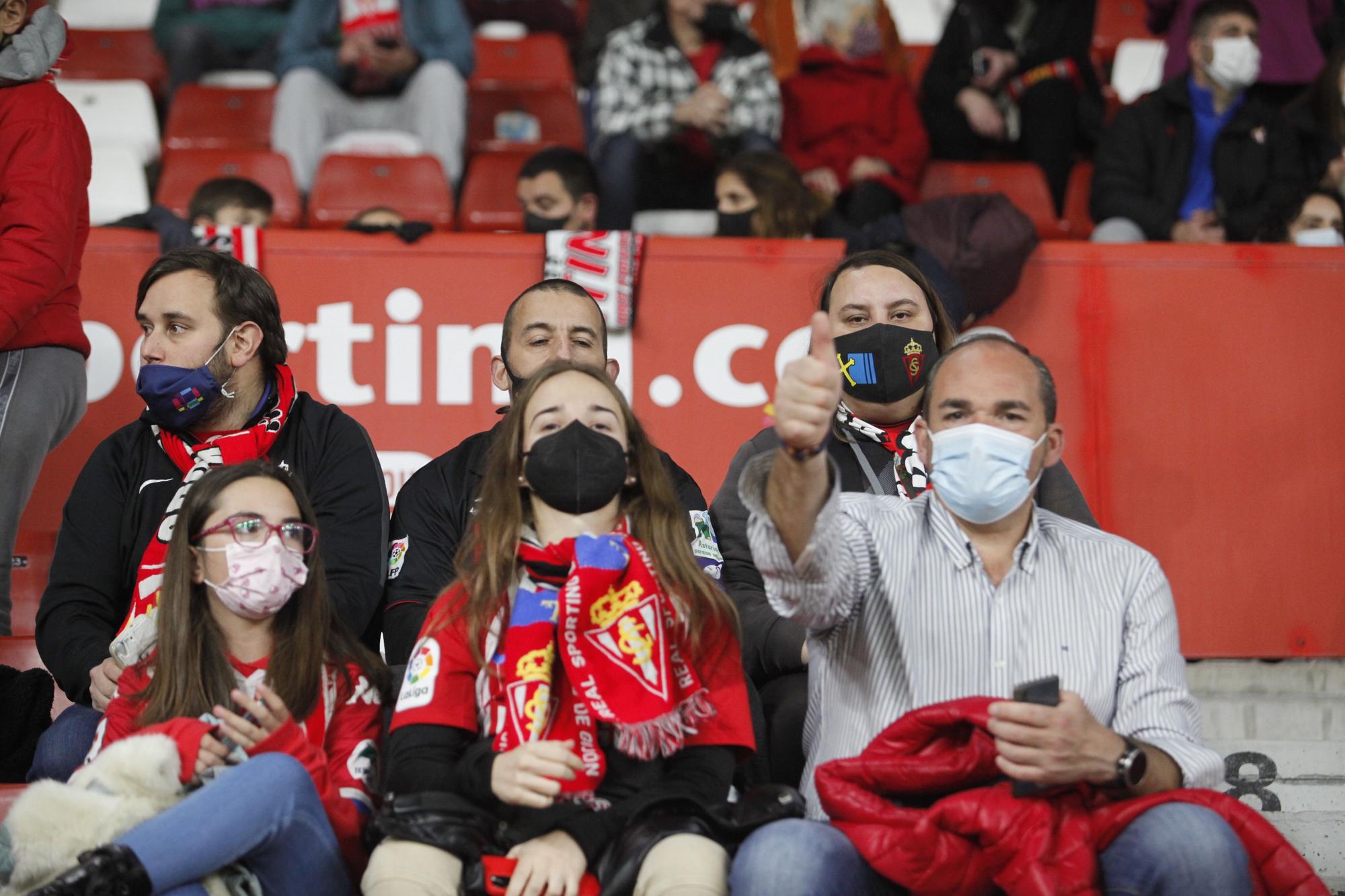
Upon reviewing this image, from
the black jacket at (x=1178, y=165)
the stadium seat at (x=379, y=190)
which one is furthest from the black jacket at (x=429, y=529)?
the black jacket at (x=1178, y=165)

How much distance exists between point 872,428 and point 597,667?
1.16 meters

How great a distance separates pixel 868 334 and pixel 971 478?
89cm

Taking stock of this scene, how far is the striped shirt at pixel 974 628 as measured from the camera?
2586 millimetres

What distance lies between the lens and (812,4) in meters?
7.21

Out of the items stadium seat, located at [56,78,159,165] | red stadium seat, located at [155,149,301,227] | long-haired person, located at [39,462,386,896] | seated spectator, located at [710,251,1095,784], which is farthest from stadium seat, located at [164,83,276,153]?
long-haired person, located at [39,462,386,896]

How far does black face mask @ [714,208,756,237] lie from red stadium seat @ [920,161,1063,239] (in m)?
1.48

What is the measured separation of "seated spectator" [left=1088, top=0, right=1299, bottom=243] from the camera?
6000mm

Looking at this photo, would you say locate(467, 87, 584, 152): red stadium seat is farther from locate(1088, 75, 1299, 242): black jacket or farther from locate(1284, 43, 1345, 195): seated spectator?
locate(1284, 43, 1345, 195): seated spectator

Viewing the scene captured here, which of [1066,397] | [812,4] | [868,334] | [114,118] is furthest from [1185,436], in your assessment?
[114,118]

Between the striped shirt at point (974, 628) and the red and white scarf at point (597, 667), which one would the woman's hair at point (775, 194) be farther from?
the red and white scarf at point (597, 667)

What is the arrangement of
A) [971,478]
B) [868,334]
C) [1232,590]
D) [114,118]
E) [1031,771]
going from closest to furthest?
1. [1031,771]
2. [971,478]
3. [868,334]
4. [1232,590]
5. [114,118]

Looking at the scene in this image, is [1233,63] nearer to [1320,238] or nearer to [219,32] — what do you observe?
[1320,238]

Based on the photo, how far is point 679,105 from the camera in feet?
20.8

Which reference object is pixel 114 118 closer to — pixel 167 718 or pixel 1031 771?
pixel 167 718
